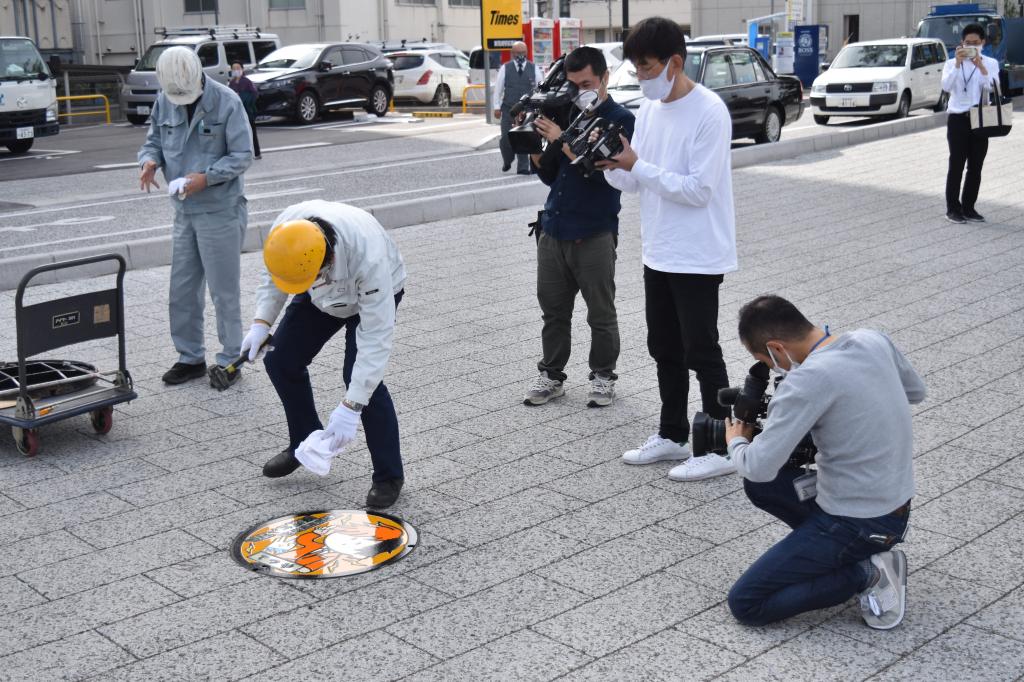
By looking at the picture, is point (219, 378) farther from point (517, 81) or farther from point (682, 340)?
point (517, 81)

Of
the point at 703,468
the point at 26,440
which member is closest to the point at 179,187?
the point at 26,440

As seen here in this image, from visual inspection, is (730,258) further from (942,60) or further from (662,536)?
(942,60)

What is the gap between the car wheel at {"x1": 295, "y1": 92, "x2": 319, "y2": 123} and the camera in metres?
25.4

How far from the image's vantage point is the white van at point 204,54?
26.2 metres

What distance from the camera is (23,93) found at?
63.8 feet

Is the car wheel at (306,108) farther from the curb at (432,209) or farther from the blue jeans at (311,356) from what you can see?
the blue jeans at (311,356)

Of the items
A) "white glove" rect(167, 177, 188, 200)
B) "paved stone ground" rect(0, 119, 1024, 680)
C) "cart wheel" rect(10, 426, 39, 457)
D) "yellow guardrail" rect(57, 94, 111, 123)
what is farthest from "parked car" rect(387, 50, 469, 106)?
"cart wheel" rect(10, 426, 39, 457)

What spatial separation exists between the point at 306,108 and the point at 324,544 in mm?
22216

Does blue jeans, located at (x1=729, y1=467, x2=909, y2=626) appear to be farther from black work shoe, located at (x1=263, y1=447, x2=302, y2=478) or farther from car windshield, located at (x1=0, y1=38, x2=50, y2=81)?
car windshield, located at (x1=0, y1=38, x2=50, y2=81)

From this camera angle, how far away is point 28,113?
19656 millimetres

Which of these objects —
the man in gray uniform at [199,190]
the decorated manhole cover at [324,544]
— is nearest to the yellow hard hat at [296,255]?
the decorated manhole cover at [324,544]

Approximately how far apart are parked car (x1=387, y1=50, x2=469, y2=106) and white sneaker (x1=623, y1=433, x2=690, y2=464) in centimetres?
2721

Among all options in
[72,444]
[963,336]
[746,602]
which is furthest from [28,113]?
[746,602]

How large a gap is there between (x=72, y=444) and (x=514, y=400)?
87.6 inches
